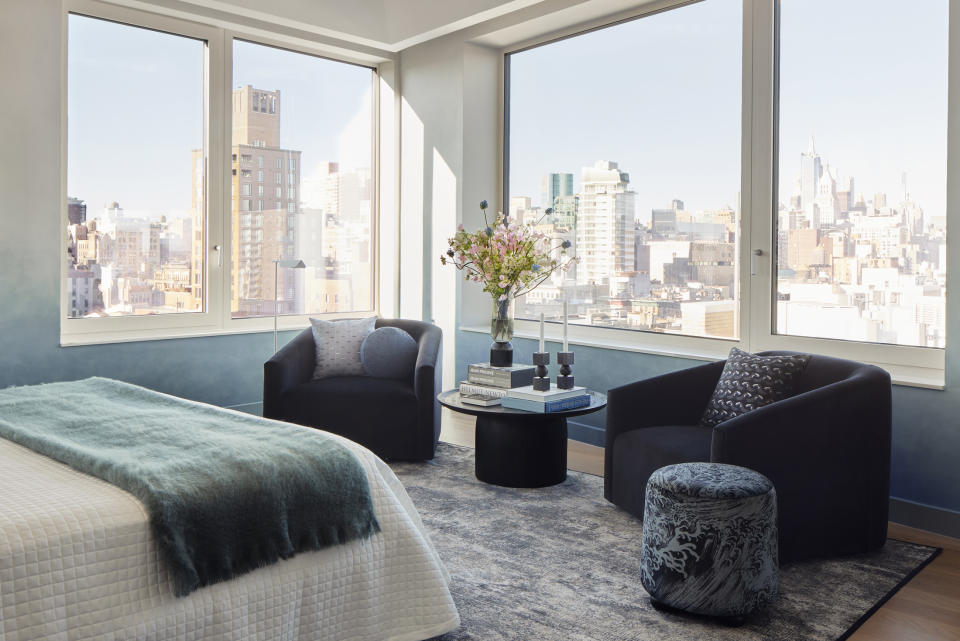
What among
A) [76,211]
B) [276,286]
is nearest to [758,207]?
[276,286]

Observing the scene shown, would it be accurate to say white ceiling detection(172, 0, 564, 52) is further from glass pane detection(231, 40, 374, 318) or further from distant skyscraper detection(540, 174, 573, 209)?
distant skyscraper detection(540, 174, 573, 209)

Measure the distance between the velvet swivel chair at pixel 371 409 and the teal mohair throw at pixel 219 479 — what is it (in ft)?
5.49

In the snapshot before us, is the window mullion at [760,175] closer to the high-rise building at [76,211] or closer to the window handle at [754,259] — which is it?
the window handle at [754,259]

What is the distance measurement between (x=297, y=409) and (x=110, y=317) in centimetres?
145

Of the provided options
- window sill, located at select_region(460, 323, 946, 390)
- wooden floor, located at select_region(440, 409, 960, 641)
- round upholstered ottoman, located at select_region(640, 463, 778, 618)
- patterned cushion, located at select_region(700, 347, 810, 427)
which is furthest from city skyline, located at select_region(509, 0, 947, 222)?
round upholstered ottoman, located at select_region(640, 463, 778, 618)

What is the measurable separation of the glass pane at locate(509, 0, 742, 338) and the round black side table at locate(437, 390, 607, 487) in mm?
1114

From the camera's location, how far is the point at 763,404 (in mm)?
3277

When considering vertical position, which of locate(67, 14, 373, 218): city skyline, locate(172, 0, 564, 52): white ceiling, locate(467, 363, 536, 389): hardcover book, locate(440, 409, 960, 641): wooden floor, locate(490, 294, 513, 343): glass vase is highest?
locate(172, 0, 564, 52): white ceiling

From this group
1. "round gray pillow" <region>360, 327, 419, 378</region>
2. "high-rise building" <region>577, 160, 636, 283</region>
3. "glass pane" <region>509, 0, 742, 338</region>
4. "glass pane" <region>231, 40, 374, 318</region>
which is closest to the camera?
"glass pane" <region>509, 0, 742, 338</region>

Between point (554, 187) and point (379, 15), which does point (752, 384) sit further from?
point (379, 15)

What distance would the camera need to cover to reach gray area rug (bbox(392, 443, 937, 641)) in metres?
2.49

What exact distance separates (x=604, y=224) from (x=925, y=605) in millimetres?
3034

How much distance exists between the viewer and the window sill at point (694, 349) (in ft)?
11.5

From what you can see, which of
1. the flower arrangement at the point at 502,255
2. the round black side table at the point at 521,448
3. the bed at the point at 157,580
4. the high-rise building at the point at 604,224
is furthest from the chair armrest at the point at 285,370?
the bed at the point at 157,580
